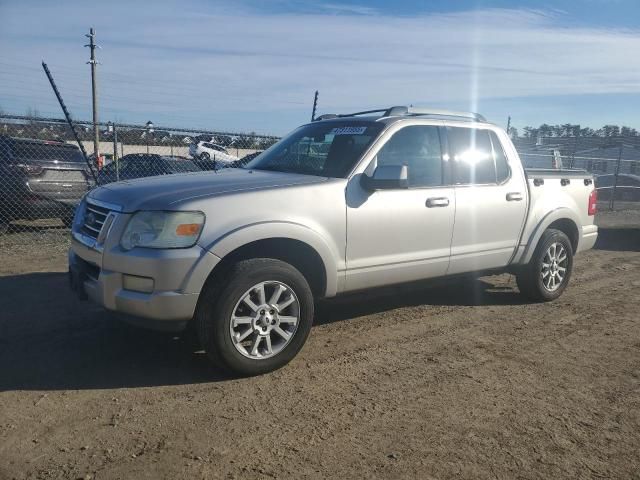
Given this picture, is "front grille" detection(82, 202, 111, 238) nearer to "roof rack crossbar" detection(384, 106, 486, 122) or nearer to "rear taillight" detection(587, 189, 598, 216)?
"roof rack crossbar" detection(384, 106, 486, 122)

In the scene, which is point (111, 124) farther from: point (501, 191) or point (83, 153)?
point (501, 191)

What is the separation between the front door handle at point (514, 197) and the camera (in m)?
5.52

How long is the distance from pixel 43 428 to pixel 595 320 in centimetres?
488

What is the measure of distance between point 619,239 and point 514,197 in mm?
6962

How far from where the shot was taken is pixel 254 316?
388cm

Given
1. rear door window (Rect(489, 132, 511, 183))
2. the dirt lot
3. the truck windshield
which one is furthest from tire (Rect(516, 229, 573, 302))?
the truck windshield

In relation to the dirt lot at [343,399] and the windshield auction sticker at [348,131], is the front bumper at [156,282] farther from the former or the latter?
the windshield auction sticker at [348,131]

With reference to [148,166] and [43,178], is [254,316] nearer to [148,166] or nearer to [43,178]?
[43,178]

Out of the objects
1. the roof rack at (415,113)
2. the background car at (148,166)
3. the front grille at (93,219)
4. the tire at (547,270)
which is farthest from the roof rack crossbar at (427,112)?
the background car at (148,166)

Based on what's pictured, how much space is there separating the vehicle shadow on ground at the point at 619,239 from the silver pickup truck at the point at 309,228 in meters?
4.87

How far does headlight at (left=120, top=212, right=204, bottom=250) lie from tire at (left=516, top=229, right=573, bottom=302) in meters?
3.78

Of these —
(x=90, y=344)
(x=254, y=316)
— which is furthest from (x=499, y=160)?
(x=90, y=344)

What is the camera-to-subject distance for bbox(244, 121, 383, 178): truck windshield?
4652 mm

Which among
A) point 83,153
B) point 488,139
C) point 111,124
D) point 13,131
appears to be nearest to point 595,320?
point 488,139
